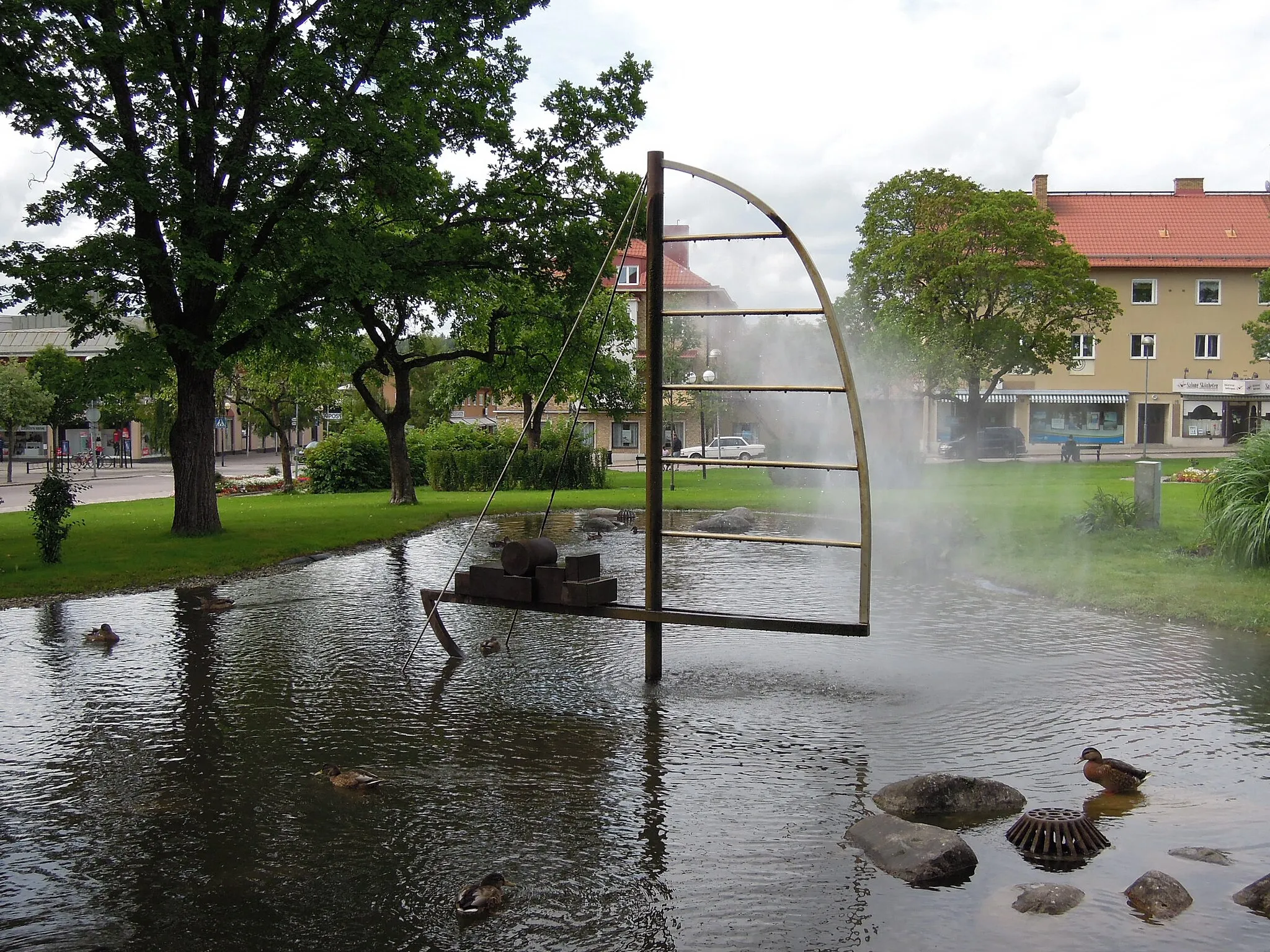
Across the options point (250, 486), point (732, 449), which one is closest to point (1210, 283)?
point (732, 449)

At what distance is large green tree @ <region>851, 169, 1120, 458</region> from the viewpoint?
47.0 metres

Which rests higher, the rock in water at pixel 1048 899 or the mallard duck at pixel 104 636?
the mallard duck at pixel 104 636

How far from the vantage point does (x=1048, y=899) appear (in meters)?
5.75

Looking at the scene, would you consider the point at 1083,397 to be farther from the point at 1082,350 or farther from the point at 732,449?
the point at 732,449

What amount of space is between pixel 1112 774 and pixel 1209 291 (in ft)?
224

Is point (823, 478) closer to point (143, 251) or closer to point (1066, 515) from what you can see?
point (1066, 515)

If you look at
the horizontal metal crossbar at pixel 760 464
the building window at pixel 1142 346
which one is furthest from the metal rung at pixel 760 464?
the building window at pixel 1142 346

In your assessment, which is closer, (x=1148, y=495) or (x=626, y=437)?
(x=1148, y=495)

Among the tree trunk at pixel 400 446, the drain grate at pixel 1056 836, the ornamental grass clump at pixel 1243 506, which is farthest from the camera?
the tree trunk at pixel 400 446

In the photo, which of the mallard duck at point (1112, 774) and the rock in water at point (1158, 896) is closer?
the rock in water at point (1158, 896)

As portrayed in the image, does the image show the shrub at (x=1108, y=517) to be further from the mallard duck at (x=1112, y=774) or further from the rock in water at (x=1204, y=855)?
the rock in water at (x=1204, y=855)

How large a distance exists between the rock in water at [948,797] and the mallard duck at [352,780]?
137 inches

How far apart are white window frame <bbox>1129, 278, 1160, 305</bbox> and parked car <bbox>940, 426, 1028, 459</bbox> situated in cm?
1626

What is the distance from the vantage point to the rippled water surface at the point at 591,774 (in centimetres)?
562
